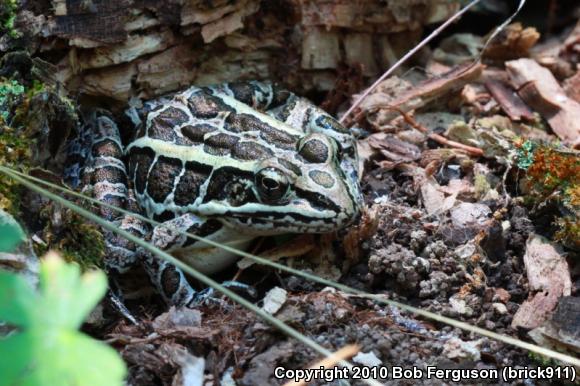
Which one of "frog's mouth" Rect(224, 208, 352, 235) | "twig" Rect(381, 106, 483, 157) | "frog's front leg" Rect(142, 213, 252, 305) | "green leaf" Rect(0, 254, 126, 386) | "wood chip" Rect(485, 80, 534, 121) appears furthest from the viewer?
"wood chip" Rect(485, 80, 534, 121)

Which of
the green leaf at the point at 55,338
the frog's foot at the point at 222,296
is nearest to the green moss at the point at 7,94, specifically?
the frog's foot at the point at 222,296

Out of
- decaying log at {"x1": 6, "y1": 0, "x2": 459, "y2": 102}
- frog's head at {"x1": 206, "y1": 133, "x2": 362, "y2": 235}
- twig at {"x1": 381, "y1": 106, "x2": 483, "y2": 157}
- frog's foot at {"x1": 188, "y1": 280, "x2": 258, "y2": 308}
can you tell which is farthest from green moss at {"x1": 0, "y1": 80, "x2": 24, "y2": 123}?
twig at {"x1": 381, "y1": 106, "x2": 483, "y2": 157}

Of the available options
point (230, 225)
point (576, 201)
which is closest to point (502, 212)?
point (576, 201)

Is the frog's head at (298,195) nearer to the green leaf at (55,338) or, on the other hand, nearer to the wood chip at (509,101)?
the wood chip at (509,101)

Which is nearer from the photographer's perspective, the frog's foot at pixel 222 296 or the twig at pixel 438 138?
the frog's foot at pixel 222 296

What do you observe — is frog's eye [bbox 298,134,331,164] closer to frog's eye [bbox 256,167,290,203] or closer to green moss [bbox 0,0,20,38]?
frog's eye [bbox 256,167,290,203]

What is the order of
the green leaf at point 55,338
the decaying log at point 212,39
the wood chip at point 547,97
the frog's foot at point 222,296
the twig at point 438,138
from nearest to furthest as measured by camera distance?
the green leaf at point 55,338
the frog's foot at point 222,296
the decaying log at point 212,39
the twig at point 438,138
the wood chip at point 547,97
